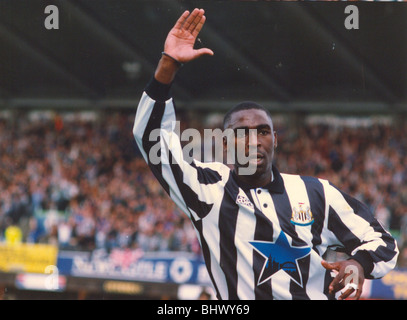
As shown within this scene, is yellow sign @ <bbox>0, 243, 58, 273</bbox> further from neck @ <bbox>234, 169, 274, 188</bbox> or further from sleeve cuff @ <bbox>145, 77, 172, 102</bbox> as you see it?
sleeve cuff @ <bbox>145, 77, 172, 102</bbox>

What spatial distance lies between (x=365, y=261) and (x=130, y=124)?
35.0 feet

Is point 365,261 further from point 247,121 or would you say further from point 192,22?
point 192,22

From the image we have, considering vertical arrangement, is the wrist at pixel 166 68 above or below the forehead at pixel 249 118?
above

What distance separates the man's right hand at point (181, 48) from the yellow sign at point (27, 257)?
8.69 meters

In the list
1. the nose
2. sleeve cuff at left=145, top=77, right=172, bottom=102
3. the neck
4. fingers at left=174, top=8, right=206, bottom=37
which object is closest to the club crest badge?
the neck

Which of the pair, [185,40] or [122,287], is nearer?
[185,40]

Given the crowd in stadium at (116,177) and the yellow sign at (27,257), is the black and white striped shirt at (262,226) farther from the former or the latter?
the yellow sign at (27,257)

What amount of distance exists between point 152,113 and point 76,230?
9490mm

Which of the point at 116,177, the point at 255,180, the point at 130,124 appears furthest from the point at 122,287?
the point at 255,180

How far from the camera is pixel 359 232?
241 centimetres

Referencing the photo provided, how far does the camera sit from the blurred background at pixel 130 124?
5621 mm

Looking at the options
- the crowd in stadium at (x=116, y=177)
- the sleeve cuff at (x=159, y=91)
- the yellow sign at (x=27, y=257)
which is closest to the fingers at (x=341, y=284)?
the sleeve cuff at (x=159, y=91)

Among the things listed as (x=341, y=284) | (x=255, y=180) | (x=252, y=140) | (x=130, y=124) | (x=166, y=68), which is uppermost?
(x=130, y=124)

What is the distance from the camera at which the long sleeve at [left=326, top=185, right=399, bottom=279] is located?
2.36m
